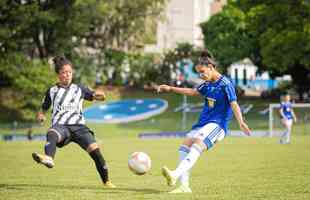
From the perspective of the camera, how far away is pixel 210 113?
1209cm

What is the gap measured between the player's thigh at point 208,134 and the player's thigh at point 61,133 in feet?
6.76

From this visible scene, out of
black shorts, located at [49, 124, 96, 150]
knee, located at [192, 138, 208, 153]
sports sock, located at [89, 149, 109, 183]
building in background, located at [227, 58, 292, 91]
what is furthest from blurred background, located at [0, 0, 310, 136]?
knee, located at [192, 138, 208, 153]

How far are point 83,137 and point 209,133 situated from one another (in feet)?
7.01

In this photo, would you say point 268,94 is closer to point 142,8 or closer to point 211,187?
point 142,8

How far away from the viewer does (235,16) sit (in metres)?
72.1

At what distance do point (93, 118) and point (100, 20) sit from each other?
10.9 meters

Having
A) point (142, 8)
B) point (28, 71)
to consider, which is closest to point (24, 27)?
point (28, 71)

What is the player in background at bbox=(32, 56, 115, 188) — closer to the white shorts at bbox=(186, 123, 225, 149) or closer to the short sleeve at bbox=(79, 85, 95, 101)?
the short sleeve at bbox=(79, 85, 95, 101)

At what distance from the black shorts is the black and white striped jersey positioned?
0.09 m

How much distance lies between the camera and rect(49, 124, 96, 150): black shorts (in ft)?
41.3

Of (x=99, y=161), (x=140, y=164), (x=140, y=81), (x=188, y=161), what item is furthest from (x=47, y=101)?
(x=140, y=81)

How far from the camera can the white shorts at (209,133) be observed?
1191cm

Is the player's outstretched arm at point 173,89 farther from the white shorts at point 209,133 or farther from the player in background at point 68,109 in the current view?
the player in background at point 68,109

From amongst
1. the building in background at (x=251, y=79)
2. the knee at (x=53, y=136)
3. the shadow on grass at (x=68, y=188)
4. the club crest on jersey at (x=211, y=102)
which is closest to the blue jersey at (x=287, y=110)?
the shadow on grass at (x=68, y=188)
